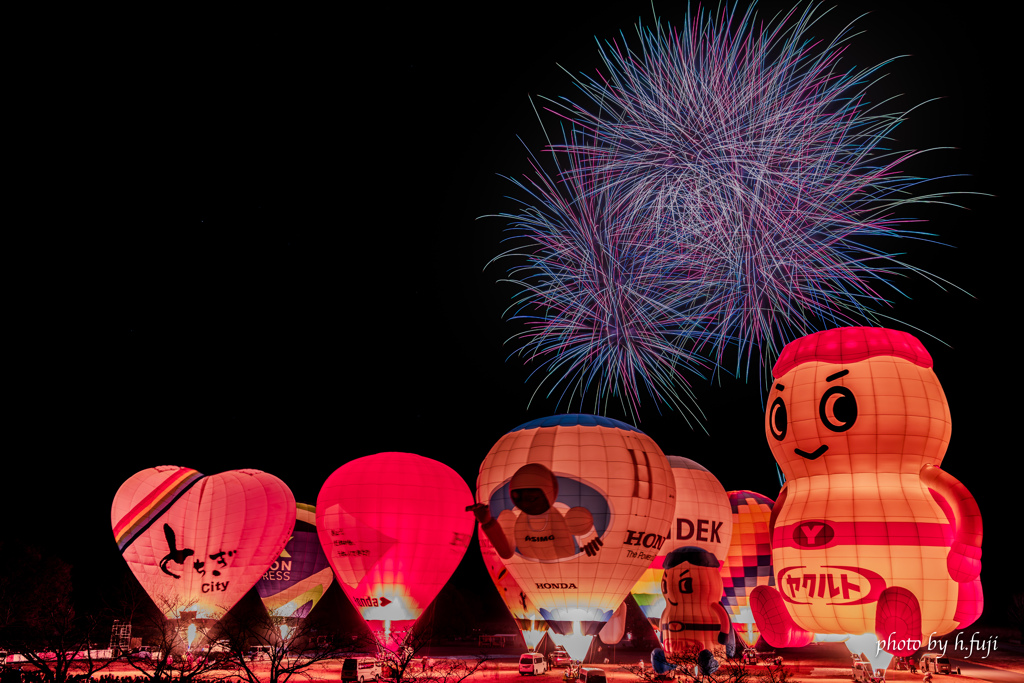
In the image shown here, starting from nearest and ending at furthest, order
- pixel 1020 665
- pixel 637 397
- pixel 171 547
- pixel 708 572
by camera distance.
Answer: pixel 637 397 → pixel 708 572 → pixel 171 547 → pixel 1020 665

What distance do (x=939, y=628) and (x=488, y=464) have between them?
1076cm

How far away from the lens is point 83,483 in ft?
158

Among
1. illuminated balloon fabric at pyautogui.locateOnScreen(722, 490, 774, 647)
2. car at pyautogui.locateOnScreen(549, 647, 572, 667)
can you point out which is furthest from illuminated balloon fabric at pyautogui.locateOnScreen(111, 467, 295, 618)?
illuminated balloon fabric at pyautogui.locateOnScreen(722, 490, 774, 647)

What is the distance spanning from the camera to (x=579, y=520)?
20.1 metres

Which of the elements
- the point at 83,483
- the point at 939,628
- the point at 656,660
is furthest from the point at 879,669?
the point at 83,483

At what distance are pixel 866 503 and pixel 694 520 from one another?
8853 mm

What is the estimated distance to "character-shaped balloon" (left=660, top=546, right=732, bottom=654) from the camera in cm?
2261

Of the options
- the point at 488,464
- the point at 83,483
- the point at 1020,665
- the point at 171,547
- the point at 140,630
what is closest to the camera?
the point at 488,464

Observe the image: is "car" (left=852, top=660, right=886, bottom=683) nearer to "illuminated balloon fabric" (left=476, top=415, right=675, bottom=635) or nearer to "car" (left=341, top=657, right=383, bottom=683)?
"illuminated balloon fabric" (left=476, top=415, right=675, bottom=635)

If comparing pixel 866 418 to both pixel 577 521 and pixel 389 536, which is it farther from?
pixel 389 536

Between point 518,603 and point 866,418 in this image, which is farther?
point 518,603

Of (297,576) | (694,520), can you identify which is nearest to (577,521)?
(694,520)

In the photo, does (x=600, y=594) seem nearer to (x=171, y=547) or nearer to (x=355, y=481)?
(x=355, y=481)

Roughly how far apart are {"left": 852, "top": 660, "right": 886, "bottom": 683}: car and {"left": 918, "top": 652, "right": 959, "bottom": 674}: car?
4.12 metres
